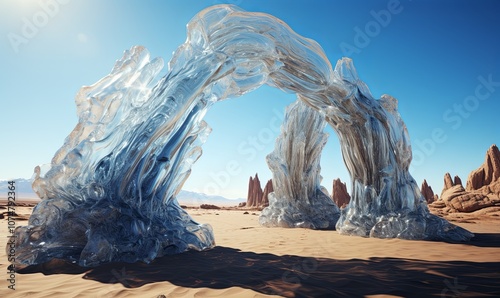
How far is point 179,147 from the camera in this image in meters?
5.73

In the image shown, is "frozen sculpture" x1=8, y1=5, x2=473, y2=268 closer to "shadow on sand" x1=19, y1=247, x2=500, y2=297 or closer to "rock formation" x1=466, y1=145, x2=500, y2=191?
"shadow on sand" x1=19, y1=247, x2=500, y2=297

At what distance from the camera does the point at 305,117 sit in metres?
11.8

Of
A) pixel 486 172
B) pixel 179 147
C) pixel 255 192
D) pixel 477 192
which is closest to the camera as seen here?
pixel 179 147

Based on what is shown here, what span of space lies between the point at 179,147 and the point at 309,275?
135 inches

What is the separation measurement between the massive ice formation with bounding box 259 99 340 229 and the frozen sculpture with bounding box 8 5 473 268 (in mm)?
3035

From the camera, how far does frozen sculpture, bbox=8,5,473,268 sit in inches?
171

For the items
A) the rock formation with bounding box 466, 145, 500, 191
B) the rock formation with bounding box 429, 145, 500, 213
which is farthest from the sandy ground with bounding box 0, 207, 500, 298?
the rock formation with bounding box 466, 145, 500, 191

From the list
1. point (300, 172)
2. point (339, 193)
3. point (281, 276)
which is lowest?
point (281, 276)

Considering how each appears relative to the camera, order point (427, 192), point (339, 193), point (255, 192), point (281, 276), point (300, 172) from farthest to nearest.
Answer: point (255, 192), point (427, 192), point (339, 193), point (300, 172), point (281, 276)

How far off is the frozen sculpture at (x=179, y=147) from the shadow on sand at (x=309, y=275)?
0.50m

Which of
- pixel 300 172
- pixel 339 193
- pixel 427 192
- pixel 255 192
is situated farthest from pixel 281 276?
pixel 255 192

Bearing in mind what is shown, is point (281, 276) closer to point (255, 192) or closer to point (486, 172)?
point (486, 172)

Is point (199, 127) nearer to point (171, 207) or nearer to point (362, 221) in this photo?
point (171, 207)

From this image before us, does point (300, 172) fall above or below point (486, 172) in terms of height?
below
